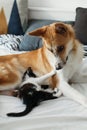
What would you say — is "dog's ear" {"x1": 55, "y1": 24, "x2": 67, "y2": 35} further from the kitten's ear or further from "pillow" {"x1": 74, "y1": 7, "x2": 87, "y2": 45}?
"pillow" {"x1": 74, "y1": 7, "x2": 87, "y2": 45}

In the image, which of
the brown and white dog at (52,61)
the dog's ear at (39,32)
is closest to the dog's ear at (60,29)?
the brown and white dog at (52,61)

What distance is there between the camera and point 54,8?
9.04ft

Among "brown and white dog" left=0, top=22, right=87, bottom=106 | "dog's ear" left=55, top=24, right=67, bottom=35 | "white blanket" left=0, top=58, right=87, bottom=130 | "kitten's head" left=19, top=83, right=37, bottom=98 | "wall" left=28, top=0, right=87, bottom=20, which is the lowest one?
"white blanket" left=0, top=58, right=87, bottom=130

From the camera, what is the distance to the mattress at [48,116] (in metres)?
1.33

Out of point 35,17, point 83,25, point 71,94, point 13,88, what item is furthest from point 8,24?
point 71,94

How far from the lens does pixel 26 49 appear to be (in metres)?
2.40

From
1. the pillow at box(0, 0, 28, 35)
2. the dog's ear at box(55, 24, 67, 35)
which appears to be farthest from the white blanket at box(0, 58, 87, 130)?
the pillow at box(0, 0, 28, 35)

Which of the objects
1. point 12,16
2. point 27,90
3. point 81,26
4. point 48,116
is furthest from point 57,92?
point 12,16

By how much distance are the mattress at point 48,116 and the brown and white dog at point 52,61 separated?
9cm

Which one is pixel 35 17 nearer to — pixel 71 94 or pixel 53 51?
pixel 53 51

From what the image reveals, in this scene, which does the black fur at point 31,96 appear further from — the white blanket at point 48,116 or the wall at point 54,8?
the wall at point 54,8

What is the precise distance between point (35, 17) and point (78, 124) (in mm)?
1699

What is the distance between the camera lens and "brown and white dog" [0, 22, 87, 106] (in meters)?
1.71

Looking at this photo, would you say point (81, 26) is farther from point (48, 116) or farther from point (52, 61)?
point (48, 116)
